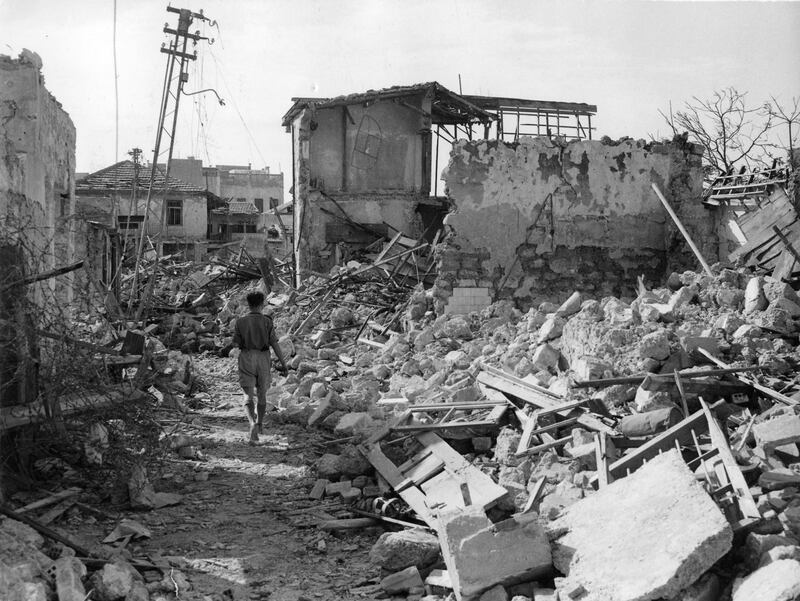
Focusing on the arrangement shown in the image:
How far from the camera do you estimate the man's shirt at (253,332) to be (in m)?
8.24

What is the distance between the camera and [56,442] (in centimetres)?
617

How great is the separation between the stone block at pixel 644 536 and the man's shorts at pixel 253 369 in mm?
4035

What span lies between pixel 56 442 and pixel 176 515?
1.03 metres

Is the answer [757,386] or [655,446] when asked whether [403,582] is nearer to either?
[655,446]

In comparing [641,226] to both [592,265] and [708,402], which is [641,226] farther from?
[708,402]

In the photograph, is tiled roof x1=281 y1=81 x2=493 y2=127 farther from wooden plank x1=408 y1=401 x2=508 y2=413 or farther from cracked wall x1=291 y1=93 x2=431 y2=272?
wooden plank x1=408 y1=401 x2=508 y2=413

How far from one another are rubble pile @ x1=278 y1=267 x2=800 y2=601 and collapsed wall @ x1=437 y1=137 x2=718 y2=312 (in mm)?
1575

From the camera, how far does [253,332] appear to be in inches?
324

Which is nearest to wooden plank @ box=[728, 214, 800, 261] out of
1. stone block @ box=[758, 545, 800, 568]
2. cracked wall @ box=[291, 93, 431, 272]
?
stone block @ box=[758, 545, 800, 568]

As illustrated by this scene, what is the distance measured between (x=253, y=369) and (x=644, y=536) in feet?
15.7

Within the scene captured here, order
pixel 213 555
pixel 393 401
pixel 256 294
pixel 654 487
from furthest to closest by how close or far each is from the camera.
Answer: pixel 393 401
pixel 256 294
pixel 213 555
pixel 654 487

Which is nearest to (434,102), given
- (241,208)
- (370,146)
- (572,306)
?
(370,146)

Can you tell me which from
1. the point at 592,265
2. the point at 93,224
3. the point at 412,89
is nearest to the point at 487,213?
the point at 592,265

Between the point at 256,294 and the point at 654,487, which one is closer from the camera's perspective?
the point at 654,487
